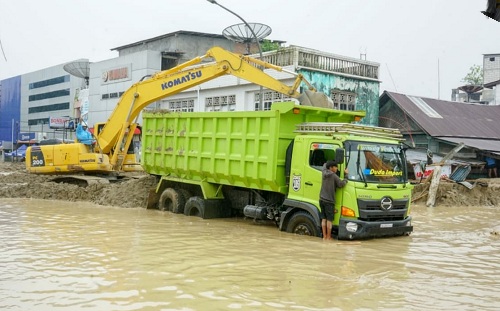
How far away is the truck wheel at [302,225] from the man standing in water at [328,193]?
29 centimetres

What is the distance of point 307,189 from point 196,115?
424cm

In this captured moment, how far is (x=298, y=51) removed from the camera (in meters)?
25.2

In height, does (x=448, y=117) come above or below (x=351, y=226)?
above

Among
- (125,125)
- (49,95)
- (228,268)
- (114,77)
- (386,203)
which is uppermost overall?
(49,95)

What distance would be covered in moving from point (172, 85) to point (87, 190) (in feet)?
15.0

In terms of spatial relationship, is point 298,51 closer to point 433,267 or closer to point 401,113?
point 401,113

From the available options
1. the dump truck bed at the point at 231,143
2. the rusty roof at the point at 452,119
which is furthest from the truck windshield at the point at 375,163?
the rusty roof at the point at 452,119

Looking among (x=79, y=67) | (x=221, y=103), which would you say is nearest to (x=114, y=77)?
(x=79, y=67)

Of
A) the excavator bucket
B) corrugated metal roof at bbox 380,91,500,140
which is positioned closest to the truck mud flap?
the excavator bucket

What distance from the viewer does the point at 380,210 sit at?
10320mm

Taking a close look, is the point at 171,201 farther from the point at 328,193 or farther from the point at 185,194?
the point at 328,193

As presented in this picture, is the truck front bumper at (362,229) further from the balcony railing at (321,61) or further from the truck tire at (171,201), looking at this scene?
the balcony railing at (321,61)

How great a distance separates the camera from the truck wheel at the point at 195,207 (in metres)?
13.5

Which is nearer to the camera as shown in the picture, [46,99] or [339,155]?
[339,155]
